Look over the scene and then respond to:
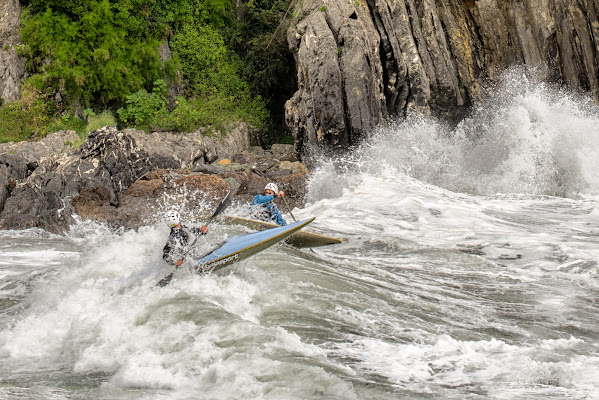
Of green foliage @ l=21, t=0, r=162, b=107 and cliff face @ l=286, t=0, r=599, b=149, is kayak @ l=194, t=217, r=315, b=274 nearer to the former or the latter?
cliff face @ l=286, t=0, r=599, b=149

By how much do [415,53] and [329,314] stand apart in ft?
38.3

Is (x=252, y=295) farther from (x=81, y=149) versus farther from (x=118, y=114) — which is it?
(x=118, y=114)

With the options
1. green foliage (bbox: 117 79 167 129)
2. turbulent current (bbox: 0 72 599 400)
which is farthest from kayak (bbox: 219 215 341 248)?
green foliage (bbox: 117 79 167 129)

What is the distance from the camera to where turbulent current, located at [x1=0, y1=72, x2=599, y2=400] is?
4.04m

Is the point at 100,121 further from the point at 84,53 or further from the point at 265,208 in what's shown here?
the point at 265,208

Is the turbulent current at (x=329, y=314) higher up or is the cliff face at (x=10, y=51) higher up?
the cliff face at (x=10, y=51)

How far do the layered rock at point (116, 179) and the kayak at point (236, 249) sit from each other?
483 centimetres

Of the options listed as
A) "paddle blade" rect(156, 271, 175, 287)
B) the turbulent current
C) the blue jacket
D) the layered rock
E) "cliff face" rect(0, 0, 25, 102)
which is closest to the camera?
the turbulent current

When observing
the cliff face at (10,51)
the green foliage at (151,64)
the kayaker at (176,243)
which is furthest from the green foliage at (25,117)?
the kayaker at (176,243)

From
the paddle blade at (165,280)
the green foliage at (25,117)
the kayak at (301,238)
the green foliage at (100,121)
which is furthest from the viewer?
the green foliage at (100,121)

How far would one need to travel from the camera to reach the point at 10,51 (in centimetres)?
1730

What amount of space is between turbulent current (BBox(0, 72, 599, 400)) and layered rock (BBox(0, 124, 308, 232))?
28.5 inches

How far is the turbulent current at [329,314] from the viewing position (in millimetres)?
4039

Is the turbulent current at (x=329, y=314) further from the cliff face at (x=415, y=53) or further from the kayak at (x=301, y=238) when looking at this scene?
the cliff face at (x=415, y=53)
